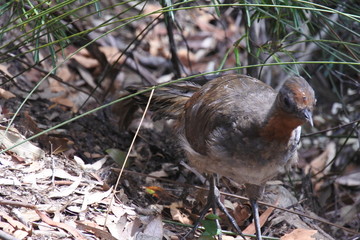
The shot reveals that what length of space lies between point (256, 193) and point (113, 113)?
6.24 ft

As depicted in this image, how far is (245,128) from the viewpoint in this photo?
3586 mm

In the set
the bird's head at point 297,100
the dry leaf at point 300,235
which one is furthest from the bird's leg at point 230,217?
the bird's head at point 297,100

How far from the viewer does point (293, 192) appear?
529 cm

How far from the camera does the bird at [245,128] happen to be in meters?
3.34


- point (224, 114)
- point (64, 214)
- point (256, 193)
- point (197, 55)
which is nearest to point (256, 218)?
point (256, 193)

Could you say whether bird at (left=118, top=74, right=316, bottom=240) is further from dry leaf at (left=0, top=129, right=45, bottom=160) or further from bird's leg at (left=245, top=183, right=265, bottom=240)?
dry leaf at (left=0, top=129, right=45, bottom=160)

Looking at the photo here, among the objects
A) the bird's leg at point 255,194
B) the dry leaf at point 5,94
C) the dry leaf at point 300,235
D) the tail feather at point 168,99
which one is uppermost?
the dry leaf at point 5,94

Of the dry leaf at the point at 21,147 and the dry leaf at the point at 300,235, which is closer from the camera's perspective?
the dry leaf at the point at 21,147

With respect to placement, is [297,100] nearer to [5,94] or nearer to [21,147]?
[21,147]

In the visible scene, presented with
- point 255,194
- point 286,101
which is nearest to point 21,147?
point 255,194

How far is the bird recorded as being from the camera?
11.0 feet

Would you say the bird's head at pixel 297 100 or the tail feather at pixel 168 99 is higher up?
the bird's head at pixel 297 100

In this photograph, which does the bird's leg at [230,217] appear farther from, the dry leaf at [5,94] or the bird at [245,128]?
the dry leaf at [5,94]

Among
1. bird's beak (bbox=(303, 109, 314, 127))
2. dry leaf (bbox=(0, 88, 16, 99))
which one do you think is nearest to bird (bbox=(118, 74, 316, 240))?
bird's beak (bbox=(303, 109, 314, 127))
